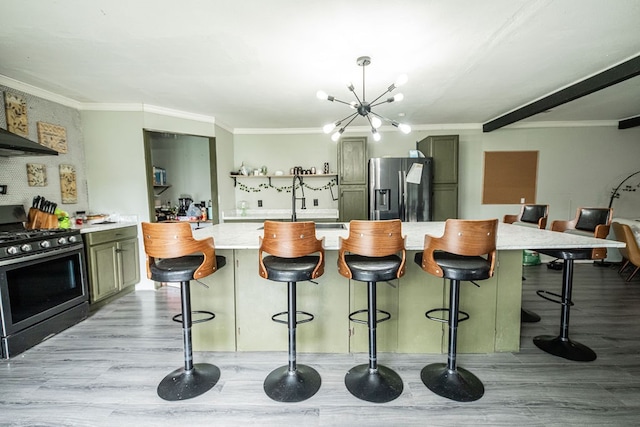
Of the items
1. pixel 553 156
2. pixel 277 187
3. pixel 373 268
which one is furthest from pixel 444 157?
pixel 373 268

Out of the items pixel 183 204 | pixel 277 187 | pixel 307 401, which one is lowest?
pixel 307 401

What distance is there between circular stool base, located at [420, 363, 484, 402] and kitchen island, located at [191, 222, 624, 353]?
259 millimetres

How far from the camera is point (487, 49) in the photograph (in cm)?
223

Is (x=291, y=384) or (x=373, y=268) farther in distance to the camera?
(x=291, y=384)

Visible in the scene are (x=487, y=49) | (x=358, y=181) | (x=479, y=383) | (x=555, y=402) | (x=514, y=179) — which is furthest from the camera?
(x=514, y=179)

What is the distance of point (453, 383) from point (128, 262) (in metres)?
3.72

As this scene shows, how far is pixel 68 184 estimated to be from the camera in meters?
3.25

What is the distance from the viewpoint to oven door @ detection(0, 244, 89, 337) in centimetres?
212

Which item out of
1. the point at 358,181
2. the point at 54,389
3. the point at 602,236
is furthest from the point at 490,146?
the point at 54,389

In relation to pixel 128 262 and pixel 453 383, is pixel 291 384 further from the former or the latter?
pixel 128 262

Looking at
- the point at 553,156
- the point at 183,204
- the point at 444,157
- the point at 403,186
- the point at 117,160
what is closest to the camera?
the point at 117,160

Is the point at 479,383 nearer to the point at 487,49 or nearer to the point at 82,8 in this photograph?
the point at 487,49

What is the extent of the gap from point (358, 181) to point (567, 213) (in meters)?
3.78

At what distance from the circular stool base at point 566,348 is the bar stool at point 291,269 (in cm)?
185
